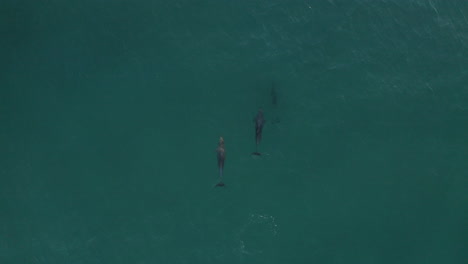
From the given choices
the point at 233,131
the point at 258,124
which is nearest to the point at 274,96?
the point at 258,124

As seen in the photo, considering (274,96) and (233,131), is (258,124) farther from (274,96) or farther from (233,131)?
(274,96)

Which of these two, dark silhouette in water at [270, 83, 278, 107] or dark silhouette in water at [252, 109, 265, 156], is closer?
dark silhouette in water at [252, 109, 265, 156]

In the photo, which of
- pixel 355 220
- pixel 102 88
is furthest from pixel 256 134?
pixel 102 88

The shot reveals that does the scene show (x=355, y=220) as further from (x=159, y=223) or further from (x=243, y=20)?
(x=243, y=20)

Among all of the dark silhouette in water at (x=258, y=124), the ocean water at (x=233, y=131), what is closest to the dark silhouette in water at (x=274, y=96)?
the ocean water at (x=233, y=131)

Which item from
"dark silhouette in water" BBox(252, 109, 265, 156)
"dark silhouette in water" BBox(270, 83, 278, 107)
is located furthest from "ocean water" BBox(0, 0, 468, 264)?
"dark silhouette in water" BBox(252, 109, 265, 156)

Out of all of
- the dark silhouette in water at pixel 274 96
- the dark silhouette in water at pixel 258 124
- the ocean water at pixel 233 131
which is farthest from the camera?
the dark silhouette in water at pixel 274 96

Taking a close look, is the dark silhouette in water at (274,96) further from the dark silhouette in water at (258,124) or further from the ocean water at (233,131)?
the dark silhouette in water at (258,124)

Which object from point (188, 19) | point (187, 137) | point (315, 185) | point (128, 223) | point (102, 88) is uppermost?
point (188, 19)

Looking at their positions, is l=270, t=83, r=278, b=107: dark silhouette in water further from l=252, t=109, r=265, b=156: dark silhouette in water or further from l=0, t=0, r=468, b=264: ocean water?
l=252, t=109, r=265, b=156: dark silhouette in water
